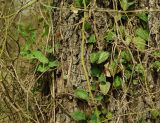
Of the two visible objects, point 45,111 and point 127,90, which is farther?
point 45,111

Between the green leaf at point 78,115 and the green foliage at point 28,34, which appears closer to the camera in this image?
the green leaf at point 78,115

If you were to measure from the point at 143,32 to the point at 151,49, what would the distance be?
0.31 ft

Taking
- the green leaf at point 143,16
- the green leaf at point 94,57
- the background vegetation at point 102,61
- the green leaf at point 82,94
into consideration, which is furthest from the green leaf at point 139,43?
the green leaf at point 82,94

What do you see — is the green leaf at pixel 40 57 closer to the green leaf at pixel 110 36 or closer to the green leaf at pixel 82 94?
the green leaf at pixel 82 94

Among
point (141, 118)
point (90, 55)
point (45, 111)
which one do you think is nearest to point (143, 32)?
point (90, 55)

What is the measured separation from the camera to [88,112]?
199 centimetres

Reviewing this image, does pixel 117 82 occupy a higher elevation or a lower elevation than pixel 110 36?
lower

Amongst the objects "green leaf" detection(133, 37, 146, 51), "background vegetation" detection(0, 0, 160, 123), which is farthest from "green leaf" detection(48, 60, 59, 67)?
"green leaf" detection(133, 37, 146, 51)

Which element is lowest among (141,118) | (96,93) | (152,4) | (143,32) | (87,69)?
(141,118)

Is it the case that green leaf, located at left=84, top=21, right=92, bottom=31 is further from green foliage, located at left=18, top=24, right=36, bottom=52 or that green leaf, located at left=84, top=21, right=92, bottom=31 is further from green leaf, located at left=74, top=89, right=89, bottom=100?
green foliage, located at left=18, top=24, right=36, bottom=52

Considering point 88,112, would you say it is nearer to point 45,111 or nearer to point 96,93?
point 96,93

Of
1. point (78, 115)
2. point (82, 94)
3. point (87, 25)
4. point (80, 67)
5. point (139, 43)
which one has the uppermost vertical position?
point (87, 25)

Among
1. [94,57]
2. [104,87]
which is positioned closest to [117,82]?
[104,87]

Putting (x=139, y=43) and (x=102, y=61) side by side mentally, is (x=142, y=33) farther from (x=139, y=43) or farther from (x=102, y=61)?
(x=102, y=61)
